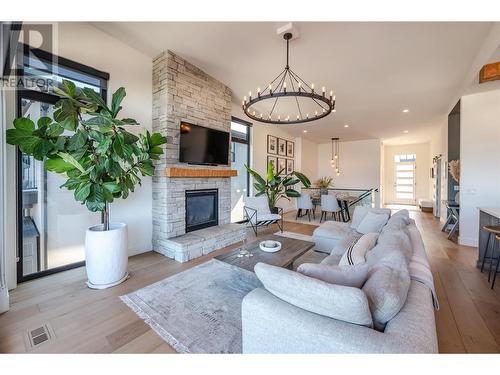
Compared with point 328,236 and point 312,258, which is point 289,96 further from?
point 312,258

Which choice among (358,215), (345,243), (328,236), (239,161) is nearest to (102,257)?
(345,243)

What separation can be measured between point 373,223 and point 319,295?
2.73 meters

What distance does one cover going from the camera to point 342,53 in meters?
3.24

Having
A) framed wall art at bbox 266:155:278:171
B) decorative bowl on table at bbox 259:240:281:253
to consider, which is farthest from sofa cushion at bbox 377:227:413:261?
framed wall art at bbox 266:155:278:171

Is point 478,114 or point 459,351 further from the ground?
point 478,114

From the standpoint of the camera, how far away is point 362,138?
9.12m

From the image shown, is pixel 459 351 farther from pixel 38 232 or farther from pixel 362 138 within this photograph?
pixel 362 138

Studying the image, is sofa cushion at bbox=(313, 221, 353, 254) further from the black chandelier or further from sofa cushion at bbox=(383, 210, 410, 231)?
the black chandelier

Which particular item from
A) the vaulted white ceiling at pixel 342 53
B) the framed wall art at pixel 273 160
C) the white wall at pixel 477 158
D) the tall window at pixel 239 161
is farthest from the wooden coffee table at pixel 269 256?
the framed wall art at pixel 273 160

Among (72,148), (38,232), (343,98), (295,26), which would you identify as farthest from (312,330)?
(343,98)

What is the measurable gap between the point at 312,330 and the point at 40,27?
4.22 meters

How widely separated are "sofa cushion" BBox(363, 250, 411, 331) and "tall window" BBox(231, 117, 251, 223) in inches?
183

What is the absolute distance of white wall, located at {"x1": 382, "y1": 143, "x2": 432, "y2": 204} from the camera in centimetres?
1031
